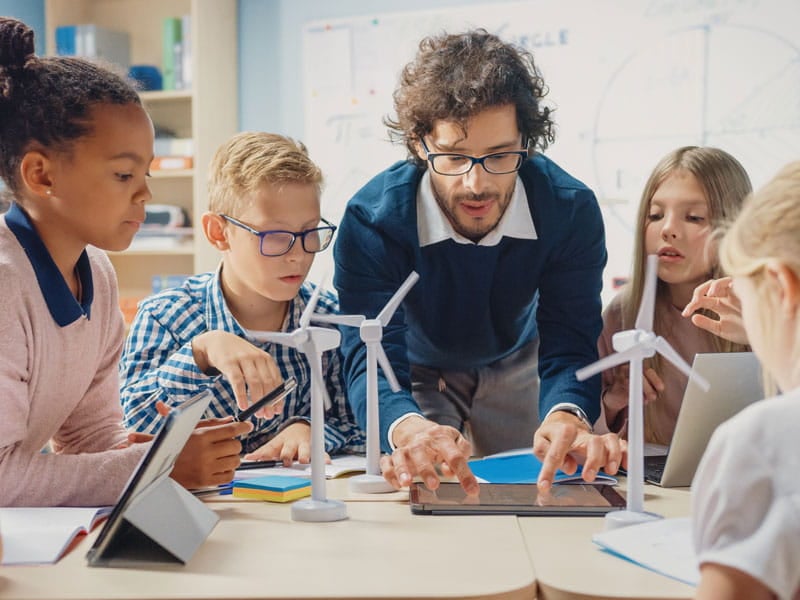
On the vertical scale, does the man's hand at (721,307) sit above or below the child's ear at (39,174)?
below

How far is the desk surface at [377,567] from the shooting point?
888mm

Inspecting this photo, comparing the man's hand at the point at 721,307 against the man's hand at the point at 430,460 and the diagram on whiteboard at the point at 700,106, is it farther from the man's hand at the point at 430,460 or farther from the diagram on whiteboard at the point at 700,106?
the diagram on whiteboard at the point at 700,106

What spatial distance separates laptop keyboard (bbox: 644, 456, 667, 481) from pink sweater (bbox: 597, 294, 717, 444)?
0.47ft

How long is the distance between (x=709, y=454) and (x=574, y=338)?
38.4 inches

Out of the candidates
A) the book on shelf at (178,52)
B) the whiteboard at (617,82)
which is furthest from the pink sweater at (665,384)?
the book on shelf at (178,52)

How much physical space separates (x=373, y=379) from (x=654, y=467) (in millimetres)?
485

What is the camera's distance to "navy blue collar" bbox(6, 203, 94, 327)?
129cm

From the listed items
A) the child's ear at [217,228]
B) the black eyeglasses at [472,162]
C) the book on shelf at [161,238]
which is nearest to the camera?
the black eyeglasses at [472,162]

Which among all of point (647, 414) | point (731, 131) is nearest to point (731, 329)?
point (647, 414)

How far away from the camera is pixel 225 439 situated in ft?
4.30

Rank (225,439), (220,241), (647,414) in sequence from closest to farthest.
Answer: (225,439) < (647,414) < (220,241)

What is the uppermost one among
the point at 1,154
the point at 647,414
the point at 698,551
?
the point at 1,154

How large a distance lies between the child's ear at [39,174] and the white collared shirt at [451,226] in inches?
26.8

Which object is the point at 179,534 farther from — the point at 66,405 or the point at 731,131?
the point at 731,131
